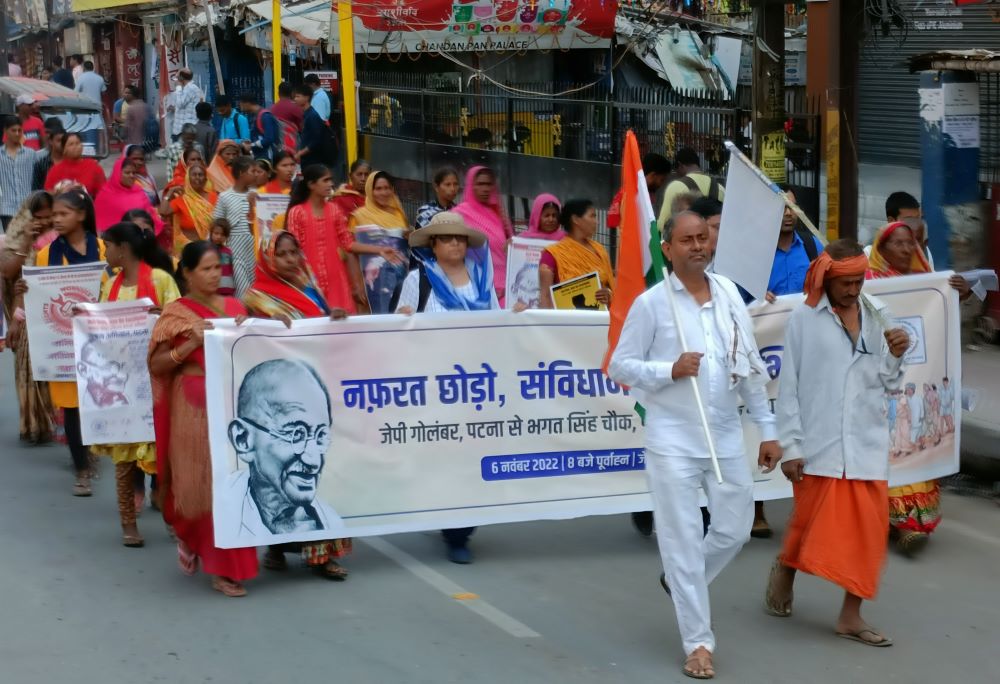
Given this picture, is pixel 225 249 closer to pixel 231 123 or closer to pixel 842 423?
pixel 842 423

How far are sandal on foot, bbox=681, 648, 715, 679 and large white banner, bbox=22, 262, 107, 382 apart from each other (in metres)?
4.69

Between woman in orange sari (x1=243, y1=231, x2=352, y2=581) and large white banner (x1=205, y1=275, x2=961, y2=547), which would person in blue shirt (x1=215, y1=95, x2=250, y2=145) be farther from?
large white banner (x1=205, y1=275, x2=961, y2=547)

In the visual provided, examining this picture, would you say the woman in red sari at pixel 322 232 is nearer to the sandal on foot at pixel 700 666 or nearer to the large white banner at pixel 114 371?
the large white banner at pixel 114 371

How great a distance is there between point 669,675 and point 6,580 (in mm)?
3300

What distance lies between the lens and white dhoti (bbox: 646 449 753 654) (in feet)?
17.6

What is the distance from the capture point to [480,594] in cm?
652

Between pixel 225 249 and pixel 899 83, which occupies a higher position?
pixel 899 83

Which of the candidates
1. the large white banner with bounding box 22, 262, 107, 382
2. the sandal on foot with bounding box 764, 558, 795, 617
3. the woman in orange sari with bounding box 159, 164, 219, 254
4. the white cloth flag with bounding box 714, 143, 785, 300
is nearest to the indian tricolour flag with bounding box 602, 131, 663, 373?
the white cloth flag with bounding box 714, 143, 785, 300

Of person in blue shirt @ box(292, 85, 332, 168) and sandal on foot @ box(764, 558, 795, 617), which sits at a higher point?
person in blue shirt @ box(292, 85, 332, 168)

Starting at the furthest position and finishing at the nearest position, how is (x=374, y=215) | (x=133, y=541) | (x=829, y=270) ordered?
(x=374, y=215) → (x=133, y=541) → (x=829, y=270)

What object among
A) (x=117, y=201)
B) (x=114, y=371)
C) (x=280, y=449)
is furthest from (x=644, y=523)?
(x=117, y=201)

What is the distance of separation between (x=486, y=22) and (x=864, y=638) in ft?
43.9

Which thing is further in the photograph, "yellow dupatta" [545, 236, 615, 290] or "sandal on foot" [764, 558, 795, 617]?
→ "yellow dupatta" [545, 236, 615, 290]

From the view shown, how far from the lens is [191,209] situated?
12.4 meters
